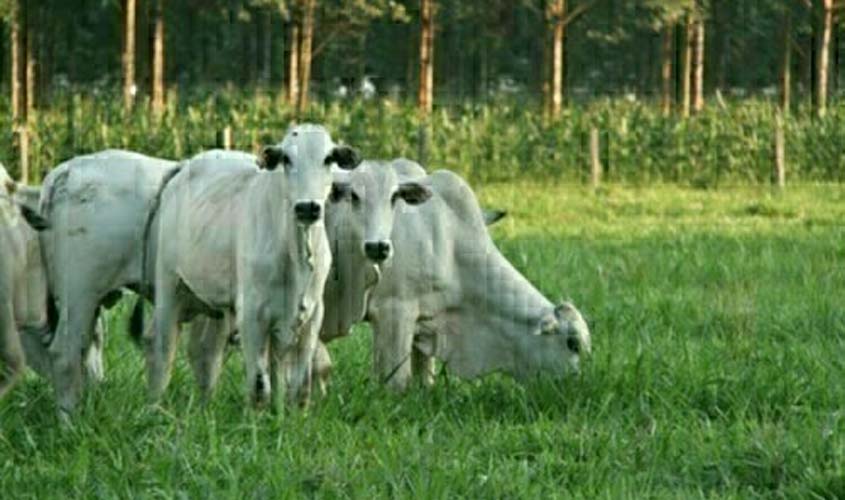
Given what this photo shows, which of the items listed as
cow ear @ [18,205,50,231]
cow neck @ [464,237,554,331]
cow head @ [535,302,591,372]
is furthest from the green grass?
cow ear @ [18,205,50,231]

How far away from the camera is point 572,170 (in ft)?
119

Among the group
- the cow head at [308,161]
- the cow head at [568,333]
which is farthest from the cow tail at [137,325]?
the cow head at [568,333]

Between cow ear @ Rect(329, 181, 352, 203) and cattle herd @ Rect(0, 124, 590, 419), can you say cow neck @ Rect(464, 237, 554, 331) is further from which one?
cow ear @ Rect(329, 181, 352, 203)

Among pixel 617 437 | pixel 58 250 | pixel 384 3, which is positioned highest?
pixel 384 3

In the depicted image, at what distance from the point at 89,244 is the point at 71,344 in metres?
0.47

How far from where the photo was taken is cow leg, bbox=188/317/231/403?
1038 centimetres

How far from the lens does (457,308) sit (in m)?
11.2

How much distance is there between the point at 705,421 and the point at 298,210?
200 centimetres

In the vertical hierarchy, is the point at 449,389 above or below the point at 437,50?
below

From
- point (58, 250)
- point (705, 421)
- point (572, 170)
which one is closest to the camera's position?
point (705, 421)

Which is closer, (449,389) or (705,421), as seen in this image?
(705,421)

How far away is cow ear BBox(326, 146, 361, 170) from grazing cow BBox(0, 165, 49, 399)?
1294 mm

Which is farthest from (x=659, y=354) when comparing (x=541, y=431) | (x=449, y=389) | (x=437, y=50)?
(x=437, y=50)

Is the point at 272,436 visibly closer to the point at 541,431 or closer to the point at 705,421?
the point at 541,431
